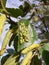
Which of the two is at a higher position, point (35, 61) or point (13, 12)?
point (13, 12)

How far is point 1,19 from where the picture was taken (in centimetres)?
61

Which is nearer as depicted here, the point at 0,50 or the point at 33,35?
the point at 0,50

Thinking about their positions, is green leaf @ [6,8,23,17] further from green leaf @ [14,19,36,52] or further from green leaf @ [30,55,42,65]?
green leaf @ [30,55,42,65]

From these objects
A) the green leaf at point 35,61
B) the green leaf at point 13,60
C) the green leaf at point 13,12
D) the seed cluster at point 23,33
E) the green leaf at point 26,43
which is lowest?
the green leaf at point 35,61

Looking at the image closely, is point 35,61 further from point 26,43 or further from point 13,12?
point 13,12

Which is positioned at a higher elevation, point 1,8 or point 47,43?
point 1,8

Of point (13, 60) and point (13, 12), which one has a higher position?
point (13, 12)

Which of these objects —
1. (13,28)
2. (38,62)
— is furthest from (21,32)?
(38,62)

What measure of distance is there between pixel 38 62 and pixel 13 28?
0.15 m

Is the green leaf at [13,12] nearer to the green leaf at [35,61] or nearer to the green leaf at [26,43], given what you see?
the green leaf at [26,43]

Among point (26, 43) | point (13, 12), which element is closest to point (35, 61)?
point (26, 43)

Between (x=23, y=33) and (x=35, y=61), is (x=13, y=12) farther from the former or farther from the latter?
(x=35, y=61)

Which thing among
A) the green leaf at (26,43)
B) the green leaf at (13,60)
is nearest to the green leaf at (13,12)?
the green leaf at (26,43)

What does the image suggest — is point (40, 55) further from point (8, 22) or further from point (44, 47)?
point (8, 22)
